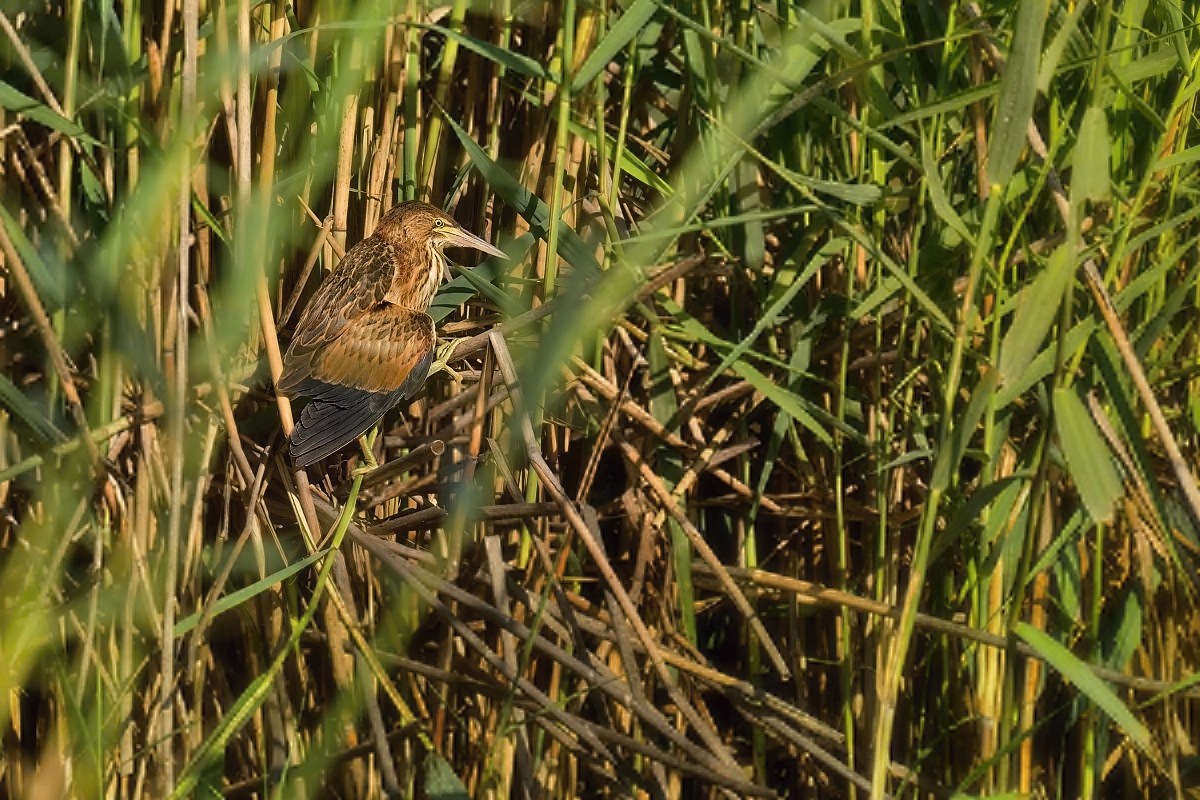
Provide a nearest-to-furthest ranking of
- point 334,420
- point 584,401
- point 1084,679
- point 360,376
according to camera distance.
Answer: point 1084,679 < point 334,420 < point 360,376 < point 584,401

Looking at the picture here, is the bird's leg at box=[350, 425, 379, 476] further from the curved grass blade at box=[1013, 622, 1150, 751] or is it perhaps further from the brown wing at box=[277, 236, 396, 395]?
the curved grass blade at box=[1013, 622, 1150, 751]

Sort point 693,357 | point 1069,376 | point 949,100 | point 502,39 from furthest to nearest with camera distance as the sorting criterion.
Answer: point 693,357
point 502,39
point 949,100
point 1069,376

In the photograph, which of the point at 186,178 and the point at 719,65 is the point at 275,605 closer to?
the point at 186,178

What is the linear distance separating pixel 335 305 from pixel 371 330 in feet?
0.31

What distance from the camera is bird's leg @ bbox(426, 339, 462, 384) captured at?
2.61 meters

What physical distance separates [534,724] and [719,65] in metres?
1.19

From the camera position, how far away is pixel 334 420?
7.89ft

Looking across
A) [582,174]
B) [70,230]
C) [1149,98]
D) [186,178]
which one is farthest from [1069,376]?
[70,230]

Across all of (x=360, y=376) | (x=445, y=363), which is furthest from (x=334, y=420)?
(x=445, y=363)

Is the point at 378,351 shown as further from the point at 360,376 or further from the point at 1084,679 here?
the point at 1084,679

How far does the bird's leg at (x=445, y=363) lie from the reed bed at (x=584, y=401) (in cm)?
6

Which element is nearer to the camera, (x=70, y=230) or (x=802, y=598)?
(x=70, y=230)

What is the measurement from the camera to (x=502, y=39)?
97.1 inches

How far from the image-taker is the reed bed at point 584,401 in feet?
7.22
